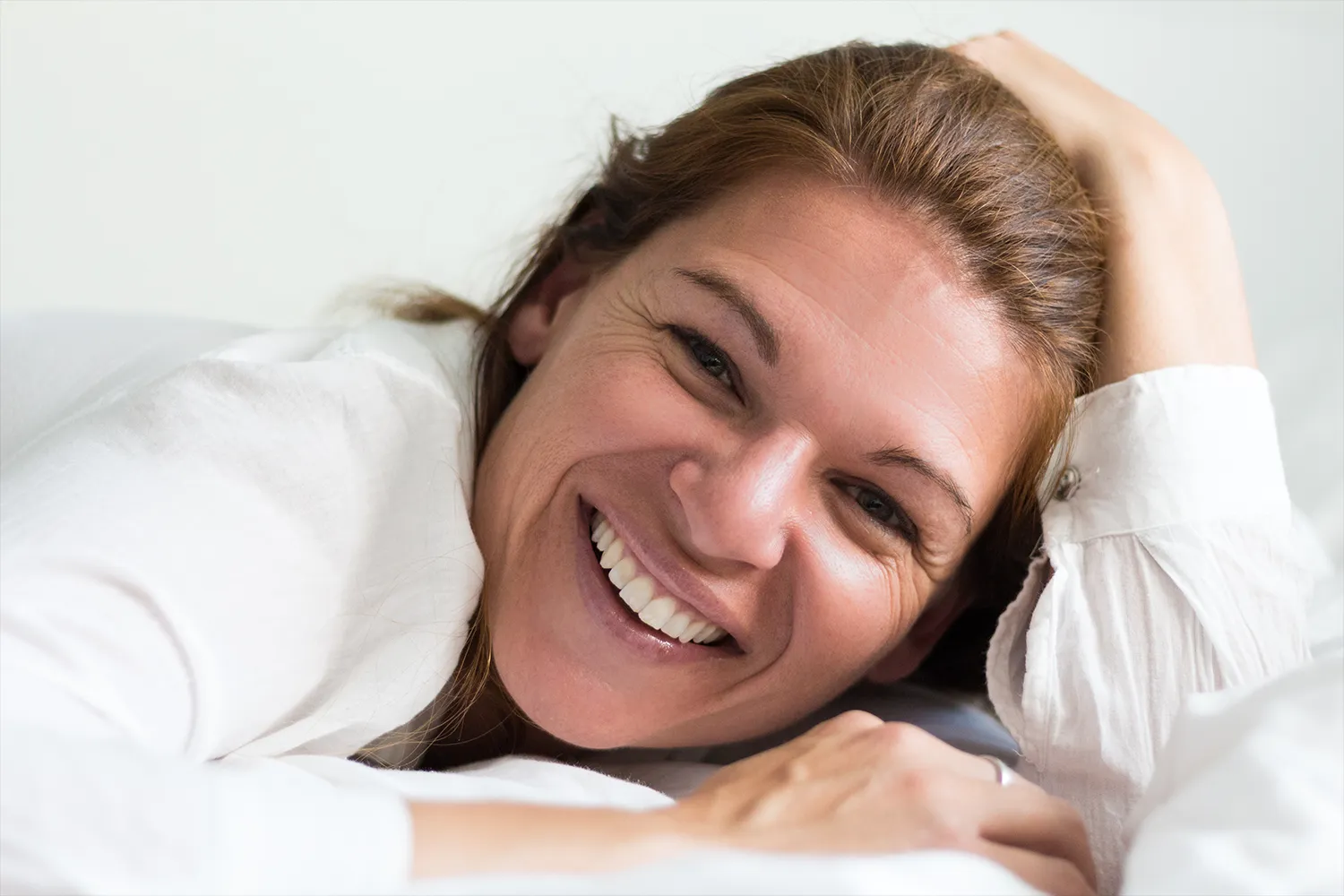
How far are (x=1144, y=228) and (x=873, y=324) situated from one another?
41 centimetres

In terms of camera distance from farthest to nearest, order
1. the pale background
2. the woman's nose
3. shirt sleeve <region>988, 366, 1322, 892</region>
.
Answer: the pale background < shirt sleeve <region>988, 366, 1322, 892</region> < the woman's nose

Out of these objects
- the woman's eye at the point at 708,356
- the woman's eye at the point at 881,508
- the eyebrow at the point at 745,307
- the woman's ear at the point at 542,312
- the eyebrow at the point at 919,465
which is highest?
the eyebrow at the point at 745,307

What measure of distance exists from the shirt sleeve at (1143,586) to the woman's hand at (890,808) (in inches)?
7.0

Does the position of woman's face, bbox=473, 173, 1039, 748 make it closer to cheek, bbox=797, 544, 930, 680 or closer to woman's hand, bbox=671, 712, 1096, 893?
cheek, bbox=797, 544, 930, 680

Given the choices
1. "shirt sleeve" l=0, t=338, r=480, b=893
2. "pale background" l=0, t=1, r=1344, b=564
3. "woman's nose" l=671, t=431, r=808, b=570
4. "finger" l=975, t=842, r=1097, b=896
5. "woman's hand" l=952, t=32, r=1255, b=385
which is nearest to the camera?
"shirt sleeve" l=0, t=338, r=480, b=893

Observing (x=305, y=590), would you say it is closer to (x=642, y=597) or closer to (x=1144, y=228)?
(x=642, y=597)

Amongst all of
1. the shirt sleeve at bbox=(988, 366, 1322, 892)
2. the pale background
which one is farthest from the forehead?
the pale background

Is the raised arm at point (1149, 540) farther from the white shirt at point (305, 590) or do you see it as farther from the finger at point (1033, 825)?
the finger at point (1033, 825)

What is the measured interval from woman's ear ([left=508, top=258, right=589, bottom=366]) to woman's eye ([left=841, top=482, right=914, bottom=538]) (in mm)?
358

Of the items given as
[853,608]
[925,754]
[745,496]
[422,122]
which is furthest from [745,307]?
[422,122]

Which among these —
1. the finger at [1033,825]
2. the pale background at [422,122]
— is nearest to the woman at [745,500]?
the finger at [1033,825]

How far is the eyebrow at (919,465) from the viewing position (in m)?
1.02

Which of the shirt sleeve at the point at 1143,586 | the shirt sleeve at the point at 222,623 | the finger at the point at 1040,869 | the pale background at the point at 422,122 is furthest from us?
the pale background at the point at 422,122

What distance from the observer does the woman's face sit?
1015 millimetres
